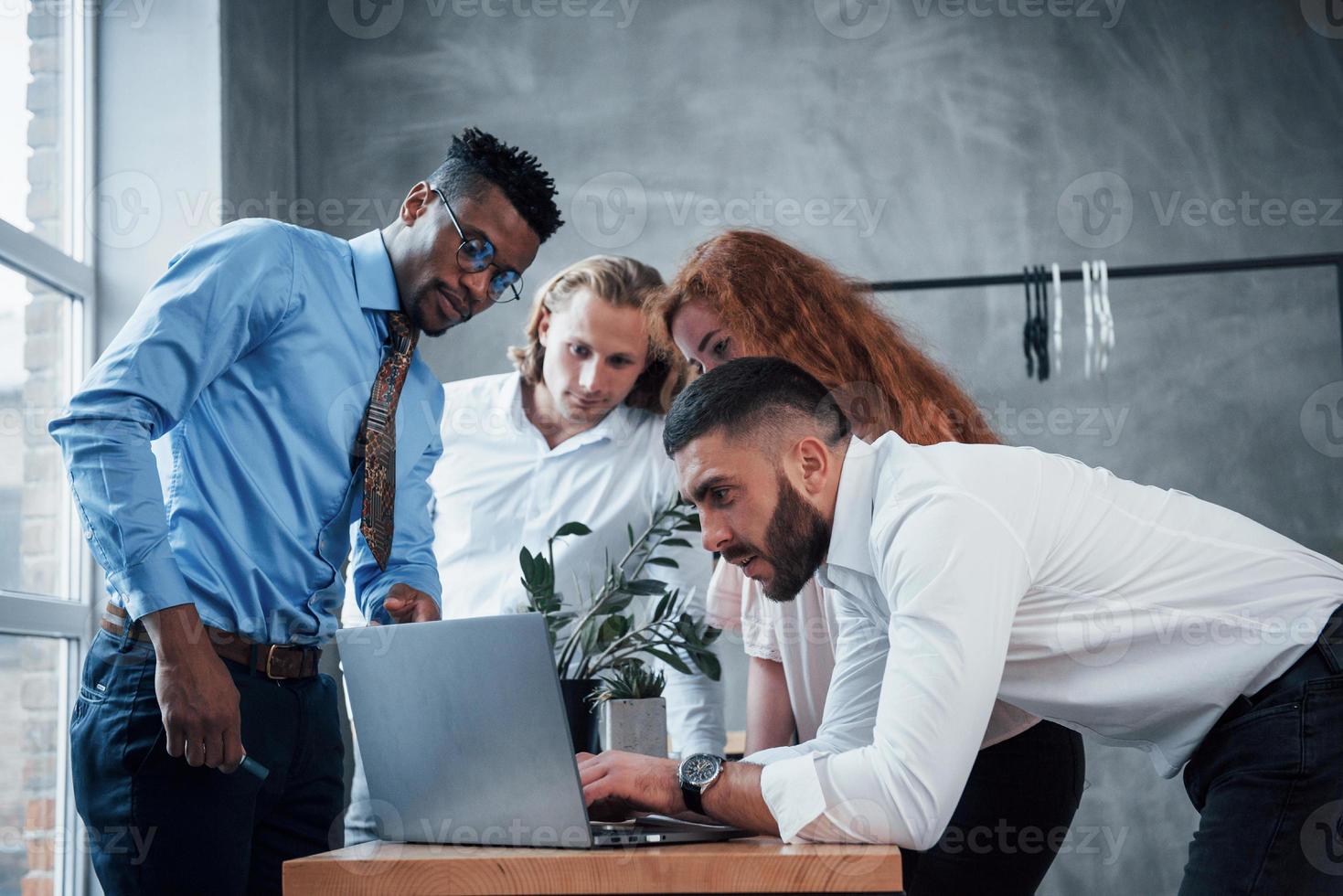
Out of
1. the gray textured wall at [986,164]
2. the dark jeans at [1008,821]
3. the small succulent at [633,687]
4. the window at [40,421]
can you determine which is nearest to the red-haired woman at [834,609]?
the dark jeans at [1008,821]

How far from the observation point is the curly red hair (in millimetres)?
1950

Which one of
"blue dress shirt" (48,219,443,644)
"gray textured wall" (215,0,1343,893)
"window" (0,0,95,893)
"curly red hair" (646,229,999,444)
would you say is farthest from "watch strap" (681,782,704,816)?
"gray textured wall" (215,0,1343,893)

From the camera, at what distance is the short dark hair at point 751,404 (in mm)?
1497

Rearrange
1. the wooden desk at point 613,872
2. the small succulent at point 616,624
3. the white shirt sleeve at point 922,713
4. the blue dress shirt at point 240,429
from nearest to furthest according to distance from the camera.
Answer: the wooden desk at point 613,872
the white shirt sleeve at point 922,713
the blue dress shirt at point 240,429
the small succulent at point 616,624

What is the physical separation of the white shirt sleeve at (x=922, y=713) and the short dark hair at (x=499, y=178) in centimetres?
95

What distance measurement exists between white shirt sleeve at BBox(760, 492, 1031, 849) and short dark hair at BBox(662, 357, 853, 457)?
27 cm

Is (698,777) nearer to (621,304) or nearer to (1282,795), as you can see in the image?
(1282,795)

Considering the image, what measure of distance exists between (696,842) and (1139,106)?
11.0ft

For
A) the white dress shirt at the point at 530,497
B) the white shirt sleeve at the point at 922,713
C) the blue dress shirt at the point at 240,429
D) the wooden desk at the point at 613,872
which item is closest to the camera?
the wooden desk at the point at 613,872

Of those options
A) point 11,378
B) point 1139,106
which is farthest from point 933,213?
point 11,378

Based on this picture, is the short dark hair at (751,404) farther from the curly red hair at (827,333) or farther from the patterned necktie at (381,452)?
the patterned necktie at (381,452)

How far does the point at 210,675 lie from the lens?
1.46m

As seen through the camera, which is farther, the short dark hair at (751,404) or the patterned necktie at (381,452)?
the patterned necktie at (381,452)

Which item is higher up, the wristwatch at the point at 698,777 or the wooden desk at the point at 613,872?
the wristwatch at the point at 698,777
